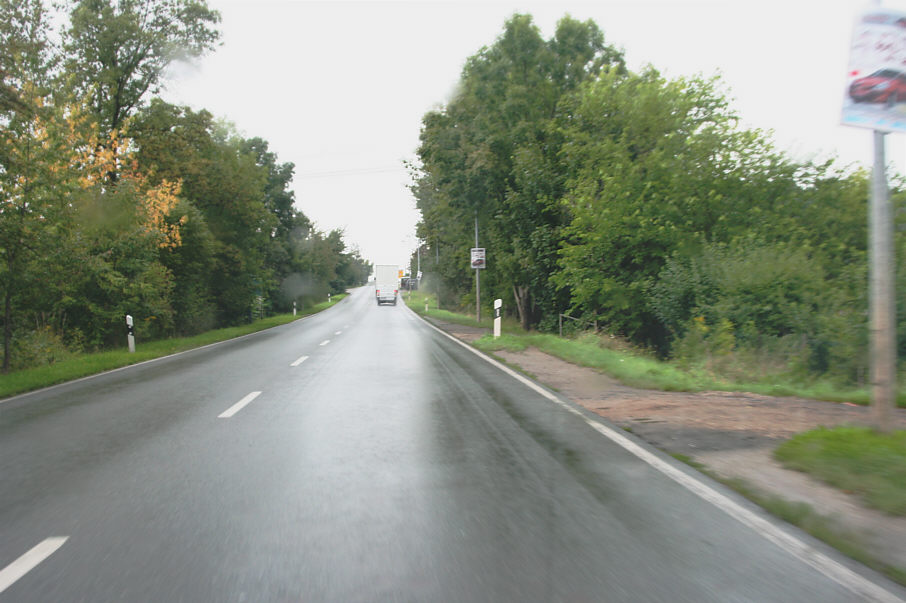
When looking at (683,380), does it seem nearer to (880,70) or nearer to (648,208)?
(880,70)

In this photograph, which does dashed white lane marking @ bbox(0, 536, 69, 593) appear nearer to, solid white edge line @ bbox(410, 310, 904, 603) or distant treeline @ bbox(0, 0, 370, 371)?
solid white edge line @ bbox(410, 310, 904, 603)

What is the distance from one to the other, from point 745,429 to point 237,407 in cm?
605

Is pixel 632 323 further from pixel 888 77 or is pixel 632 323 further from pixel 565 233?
pixel 888 77

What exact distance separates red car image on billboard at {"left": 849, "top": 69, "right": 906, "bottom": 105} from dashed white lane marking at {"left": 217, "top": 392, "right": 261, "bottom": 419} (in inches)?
290

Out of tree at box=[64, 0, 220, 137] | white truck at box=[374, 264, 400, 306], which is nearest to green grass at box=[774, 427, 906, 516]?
tree at box=[64, 0, 220, 137]

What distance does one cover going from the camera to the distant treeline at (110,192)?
12430 millimetres

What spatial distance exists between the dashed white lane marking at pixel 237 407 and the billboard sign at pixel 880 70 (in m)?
7.21

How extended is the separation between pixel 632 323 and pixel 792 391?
11.2 m

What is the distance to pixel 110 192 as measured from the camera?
2014cm

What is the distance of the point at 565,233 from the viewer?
65.6 ft

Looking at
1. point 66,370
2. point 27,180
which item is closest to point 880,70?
point 27,180

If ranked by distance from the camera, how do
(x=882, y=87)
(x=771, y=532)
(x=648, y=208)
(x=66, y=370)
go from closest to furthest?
(x=771, y=532) < (x=882, y=87) < (x=66, y=370) < (x=648, y=208)

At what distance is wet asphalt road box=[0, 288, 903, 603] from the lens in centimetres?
310

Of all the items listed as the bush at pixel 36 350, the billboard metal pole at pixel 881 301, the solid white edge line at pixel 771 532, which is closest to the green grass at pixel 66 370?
the bush at pixel 36 350
